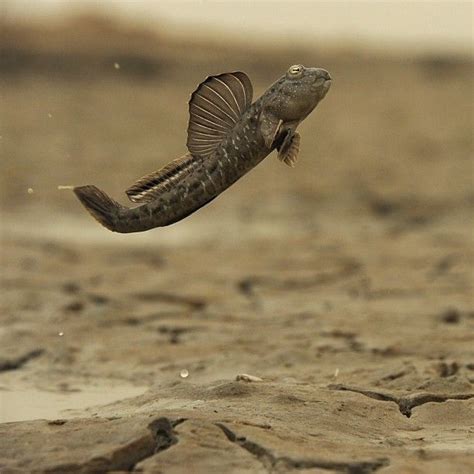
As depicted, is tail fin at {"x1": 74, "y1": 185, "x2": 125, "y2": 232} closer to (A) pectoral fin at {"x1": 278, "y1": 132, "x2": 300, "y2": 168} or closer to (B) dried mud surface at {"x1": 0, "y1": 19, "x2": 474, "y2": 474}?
(A) pectoral fin at {"x1": 278, "y1": 132, "x2": 300, "y2": 168}

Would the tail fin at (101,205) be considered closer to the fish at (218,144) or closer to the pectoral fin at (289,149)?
the fish at (218,144)

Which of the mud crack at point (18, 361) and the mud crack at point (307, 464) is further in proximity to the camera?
the mud crack at point (18, 361)

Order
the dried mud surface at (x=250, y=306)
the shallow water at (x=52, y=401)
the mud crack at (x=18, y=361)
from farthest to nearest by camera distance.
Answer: the mud crack at (x=18, y=361) < the shallow water at (x=52, y=401) < the dried mud surface at (x=250, y=306)

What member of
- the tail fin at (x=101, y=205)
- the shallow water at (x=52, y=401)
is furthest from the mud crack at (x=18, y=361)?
the tail fin at (x=101, y=205)

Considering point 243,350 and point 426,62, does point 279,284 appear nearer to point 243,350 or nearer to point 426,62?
point 243,350

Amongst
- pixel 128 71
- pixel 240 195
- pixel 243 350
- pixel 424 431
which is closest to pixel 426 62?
pixel 128 71

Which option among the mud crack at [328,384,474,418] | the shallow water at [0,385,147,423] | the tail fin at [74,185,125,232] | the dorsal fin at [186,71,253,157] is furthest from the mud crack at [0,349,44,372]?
the dorsal fin at [186,71,253,157]

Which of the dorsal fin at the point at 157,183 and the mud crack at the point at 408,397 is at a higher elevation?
the dorsal fin at the point at 157,183
